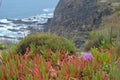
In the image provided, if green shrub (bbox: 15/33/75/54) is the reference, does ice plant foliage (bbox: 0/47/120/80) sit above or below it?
below

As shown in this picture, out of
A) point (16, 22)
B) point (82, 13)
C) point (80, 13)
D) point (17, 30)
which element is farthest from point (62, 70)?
point (80, 13)

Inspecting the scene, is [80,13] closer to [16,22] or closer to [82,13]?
[82,13]

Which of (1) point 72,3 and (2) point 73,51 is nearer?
(2) point 73,51

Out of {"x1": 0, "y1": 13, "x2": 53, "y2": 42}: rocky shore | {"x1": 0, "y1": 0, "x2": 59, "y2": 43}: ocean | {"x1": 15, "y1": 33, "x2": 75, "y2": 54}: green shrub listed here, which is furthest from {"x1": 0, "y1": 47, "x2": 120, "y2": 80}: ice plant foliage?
{"x1": 0, "y1": 13, "x2": 53, "y2": 42}: rocky shore

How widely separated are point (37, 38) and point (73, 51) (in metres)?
0.90

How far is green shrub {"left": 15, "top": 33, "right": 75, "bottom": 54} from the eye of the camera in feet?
28.5

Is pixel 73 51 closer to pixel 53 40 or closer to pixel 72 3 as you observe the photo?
pixel 53 40

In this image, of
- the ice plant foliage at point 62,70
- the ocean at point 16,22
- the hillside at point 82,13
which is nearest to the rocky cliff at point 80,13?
the hillside at point 82,13

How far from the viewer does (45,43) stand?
8.88 metres

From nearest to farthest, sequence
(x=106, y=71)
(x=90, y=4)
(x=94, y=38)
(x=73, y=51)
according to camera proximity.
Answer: (x=106, y=71) → (x=73, y=51) → (x=94, y=38) → (x=90, y=4)

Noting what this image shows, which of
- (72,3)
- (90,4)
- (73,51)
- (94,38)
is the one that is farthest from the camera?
(72,3)

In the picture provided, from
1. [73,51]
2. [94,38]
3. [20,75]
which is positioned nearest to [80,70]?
[20,75]

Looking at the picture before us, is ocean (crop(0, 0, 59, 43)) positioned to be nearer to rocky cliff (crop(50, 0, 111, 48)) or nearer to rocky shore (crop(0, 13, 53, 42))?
rocky shore (crop(0, 13, 53, 42))

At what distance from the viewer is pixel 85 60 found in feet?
21.2
